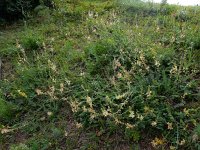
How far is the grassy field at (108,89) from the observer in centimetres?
443

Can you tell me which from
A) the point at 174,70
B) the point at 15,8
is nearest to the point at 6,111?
the point at 174,70

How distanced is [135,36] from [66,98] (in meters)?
1.65

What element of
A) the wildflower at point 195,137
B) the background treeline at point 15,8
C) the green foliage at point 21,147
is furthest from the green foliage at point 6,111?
the background treeline at point 15,8

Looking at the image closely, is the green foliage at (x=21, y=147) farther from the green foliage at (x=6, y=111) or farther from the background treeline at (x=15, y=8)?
the background treeline at (x=15, y=8)

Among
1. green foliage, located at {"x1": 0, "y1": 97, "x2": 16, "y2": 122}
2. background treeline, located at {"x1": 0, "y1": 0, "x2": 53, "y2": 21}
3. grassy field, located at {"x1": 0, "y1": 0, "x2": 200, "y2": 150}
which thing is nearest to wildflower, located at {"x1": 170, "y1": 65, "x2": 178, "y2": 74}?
grassy field, located at {"x1": 0, "y1": 0, "x2": 200, "y2": 150}

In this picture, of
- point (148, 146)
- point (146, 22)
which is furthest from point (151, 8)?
point (148, 146)

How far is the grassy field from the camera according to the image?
443cm

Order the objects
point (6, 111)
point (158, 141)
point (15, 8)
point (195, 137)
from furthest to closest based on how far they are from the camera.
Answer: point (15, 8), point (6, 111), point (158, 141), point (195, 137)

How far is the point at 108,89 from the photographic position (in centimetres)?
503

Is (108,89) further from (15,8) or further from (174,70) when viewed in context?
(15,8)

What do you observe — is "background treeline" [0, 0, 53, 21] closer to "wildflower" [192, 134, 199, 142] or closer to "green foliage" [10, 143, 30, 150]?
"green foliage" [10, 143, 30, 150]

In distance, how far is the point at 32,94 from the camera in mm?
5492

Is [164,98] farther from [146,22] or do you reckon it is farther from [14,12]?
[14,12]

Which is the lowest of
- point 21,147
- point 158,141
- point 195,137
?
point 21,147
